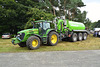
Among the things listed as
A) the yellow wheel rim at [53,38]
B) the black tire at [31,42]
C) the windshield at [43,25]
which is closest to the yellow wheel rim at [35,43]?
the black tire at [31,42]

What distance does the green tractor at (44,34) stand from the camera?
801 cm

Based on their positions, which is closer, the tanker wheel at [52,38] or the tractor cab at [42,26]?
the tractor cab at [42,26]

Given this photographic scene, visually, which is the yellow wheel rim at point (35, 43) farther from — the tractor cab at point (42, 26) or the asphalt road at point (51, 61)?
the asphalt road at point (51, 61)

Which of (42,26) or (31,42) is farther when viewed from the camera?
(42,26)

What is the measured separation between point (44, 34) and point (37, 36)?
800 mm

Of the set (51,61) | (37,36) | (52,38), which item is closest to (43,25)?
(37,36)

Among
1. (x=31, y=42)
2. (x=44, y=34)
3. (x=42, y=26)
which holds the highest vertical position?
(x=42, y=26)

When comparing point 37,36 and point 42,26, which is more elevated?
point 42,26

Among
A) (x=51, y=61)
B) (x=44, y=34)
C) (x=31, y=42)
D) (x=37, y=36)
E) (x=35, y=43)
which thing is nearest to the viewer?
(x=51, y=61)

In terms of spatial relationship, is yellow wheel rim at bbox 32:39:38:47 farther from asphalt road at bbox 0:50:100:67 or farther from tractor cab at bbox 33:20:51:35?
asphalt road at bbox 0:50:100:67

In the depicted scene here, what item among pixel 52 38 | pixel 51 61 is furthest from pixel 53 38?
pixel 51 61

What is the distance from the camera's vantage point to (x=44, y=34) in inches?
353

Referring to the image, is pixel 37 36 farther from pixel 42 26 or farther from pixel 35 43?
pixel 42 26

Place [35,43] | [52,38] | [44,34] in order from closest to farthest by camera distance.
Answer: [35,43]
[44,34]
[52,38]
